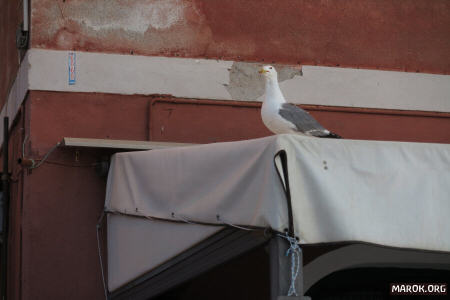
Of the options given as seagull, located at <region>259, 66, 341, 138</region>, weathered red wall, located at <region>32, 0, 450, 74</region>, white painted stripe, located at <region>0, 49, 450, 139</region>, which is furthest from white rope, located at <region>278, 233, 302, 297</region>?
weathered red wall, located at <region>32, 0, 450, 74</region>

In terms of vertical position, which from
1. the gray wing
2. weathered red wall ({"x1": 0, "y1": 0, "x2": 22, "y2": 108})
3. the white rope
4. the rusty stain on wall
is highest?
weathered red wall ({"x1": 0, "y1": 0, "x2": 22, "y2": 108})

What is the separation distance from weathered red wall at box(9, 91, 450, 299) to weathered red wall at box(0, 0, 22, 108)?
1221 millimetres

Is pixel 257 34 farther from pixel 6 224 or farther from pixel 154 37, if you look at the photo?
pixel 6 224

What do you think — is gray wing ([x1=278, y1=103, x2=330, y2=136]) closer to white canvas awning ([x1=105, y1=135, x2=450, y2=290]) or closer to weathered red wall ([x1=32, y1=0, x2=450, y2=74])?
white canvas awning ([x1=105, y1=135, x2=450, y2=290])

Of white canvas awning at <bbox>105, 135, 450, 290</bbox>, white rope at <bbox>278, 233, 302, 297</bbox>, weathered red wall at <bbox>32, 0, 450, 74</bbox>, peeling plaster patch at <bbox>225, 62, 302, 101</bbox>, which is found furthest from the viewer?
peeling plaster patch at <bbox>225, 62, 302, 101</bbox>

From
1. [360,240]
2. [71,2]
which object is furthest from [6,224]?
[360,240]

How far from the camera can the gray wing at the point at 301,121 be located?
17.8 ft

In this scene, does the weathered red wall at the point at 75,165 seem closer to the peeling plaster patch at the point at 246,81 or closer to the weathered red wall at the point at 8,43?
the peeling plaster patch at the point at 246,81

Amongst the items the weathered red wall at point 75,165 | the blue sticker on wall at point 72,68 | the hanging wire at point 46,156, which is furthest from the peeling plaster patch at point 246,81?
the hanging wire at point 46,156

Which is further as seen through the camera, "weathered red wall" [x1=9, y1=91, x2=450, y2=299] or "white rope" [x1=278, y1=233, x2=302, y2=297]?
"weathered red wall" [x1=9, y1=91, x2=450, y2=299]

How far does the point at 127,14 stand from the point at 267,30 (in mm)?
1351

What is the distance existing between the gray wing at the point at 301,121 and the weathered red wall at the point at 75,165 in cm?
183

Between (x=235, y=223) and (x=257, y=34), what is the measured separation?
11.2 feet

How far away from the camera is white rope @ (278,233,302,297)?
4071 millimetres
